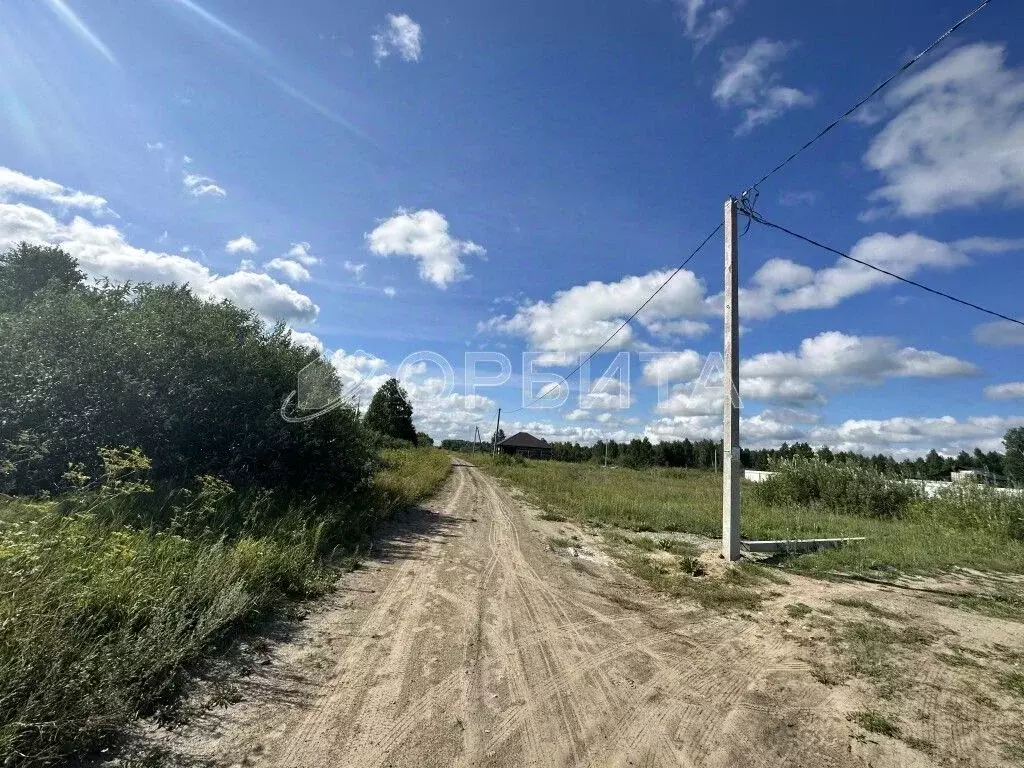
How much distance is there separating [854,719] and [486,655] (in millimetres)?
2508

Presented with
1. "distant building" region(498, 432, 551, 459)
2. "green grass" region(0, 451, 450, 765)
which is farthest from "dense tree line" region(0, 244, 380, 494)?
"distant building" region(498, 432, 551, 459)

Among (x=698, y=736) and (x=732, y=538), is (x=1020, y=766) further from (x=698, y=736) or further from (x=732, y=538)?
(x=732, y=538)

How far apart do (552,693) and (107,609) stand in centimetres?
314

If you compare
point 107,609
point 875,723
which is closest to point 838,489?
point 875,723

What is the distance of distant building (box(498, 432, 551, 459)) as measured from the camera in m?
82.8

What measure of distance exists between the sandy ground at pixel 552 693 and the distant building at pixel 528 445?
250ft

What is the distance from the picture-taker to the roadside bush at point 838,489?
15375mm

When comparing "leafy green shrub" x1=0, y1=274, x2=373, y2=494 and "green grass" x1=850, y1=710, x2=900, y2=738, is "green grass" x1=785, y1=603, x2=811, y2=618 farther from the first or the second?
"leafy green shrub" x1=0, y1=274, x2=373, y2=494

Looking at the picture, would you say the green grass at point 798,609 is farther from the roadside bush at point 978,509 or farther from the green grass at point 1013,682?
the roadside bush at point 978,509

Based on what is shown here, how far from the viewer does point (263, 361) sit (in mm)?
9766

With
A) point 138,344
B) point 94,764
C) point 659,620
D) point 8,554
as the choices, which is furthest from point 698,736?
point 138,344

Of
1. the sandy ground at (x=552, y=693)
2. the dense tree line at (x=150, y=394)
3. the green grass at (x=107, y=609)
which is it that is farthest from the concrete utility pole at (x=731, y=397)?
the dense tree line at (x=150, y=394)

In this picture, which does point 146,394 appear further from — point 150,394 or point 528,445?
point 528,445

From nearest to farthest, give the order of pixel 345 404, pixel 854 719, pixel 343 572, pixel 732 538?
1. pixel 854 719
2. pixel 343 572
3. pixel 732 538
4. pixel 345 404
